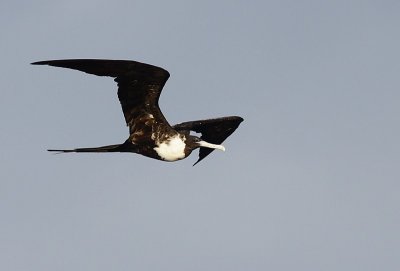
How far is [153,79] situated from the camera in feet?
53.9

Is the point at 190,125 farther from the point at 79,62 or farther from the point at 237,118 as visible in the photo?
the point at 79,62

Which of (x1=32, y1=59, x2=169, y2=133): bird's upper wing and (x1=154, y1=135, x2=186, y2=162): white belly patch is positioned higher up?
(x1=32, y1=59, x2=169, y2=133): bird's upper wing

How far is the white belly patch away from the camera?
1738 cm

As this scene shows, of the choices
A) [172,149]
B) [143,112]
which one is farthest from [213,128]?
[143,112]

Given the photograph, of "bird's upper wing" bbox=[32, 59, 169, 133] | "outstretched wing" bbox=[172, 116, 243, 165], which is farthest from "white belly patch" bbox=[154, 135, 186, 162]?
"outstretched wing" bbox=[172, 116, 243, 165]

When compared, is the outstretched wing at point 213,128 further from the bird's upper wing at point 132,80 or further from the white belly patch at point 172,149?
the bird's upper wing at point 132,80

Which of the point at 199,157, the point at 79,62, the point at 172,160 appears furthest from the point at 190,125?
the point at 79,62

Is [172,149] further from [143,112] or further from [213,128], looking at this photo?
[213,128]

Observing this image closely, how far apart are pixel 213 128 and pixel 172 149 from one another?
9.88ft

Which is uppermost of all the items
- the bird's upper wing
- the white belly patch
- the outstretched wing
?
the bird's upper wing

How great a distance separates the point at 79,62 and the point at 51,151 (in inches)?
82.1

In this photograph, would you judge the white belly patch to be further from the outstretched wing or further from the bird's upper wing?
the outstretched wing

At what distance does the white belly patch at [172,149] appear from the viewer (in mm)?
17375

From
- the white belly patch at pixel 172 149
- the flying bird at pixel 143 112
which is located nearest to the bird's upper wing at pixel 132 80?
the flying bird at pixel 143 112
